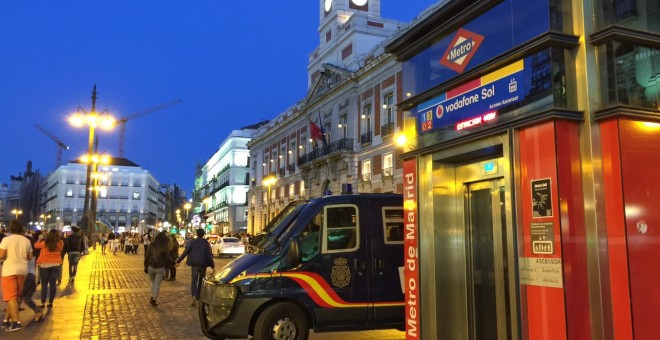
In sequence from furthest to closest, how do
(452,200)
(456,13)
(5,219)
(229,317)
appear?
(5,219) → (229,317) → (452,200) → (456,13)

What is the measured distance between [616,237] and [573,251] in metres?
0.30

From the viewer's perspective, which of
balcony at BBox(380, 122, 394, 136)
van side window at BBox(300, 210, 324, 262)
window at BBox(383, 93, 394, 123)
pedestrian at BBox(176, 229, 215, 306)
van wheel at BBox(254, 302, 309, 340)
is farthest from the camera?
window at BBox(383, 93, 394, 123)

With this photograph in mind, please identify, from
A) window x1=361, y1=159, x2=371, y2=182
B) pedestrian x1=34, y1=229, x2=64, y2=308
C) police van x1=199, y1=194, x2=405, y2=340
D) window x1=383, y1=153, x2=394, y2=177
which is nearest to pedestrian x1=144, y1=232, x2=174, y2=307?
pedestrian x1=34, y1=229, x2=64, y2=308

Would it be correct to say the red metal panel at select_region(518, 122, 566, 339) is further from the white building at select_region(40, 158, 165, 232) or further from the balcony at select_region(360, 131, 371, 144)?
the white building at select_region(40, 158, 165, 232)

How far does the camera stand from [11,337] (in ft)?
27.5

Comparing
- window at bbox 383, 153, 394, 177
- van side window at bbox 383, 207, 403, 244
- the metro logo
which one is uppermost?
window at bbox 383, 153, 394, 177

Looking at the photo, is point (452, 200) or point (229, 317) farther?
point (229, 317)

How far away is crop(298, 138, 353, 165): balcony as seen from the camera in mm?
42406

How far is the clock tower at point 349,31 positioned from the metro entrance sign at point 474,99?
37.6 m

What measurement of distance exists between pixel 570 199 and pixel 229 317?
4.86 meters

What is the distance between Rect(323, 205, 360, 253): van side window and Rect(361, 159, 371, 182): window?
1260 inches

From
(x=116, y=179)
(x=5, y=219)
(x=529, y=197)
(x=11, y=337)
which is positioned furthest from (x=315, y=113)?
(x=5, y=219)

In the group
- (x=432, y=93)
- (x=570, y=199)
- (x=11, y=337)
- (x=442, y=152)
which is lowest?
(x=11, y=337)

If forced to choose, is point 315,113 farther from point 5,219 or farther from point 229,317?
point 5,219
